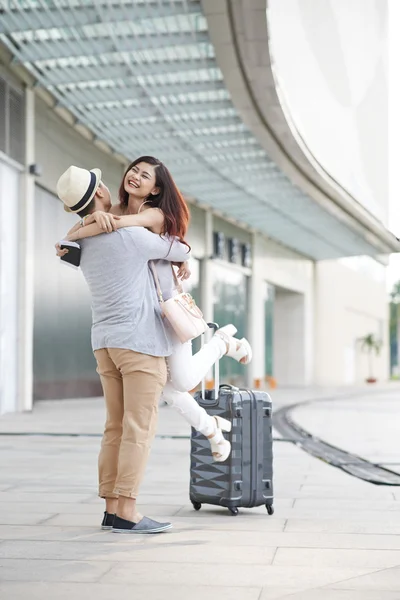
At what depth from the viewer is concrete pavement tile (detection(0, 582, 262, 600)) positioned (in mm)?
3221

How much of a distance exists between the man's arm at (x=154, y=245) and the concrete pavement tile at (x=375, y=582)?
1.70 meters

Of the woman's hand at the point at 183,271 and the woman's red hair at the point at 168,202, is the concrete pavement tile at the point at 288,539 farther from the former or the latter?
the woman's red hair at the point at 168,202

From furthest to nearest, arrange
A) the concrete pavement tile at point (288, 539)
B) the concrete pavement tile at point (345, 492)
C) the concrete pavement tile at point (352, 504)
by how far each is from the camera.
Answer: the concrete pavement tile at point (345, 492), the concrete pavement tile at point (352, 504), the concrete pavement tile at point (288, 539)

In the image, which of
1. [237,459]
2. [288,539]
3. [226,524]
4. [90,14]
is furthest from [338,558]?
[90,14]

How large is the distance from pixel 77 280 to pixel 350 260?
32210 mm

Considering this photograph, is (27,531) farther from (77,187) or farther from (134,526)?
(77,187)

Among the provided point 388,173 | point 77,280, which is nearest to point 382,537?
point 77,280

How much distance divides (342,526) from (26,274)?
39.8ft

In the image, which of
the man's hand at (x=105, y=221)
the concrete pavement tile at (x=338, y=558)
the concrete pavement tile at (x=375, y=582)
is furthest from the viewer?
the man's hand at (x=105, y=221)

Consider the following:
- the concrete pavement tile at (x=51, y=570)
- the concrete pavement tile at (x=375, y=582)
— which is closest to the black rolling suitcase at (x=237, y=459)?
the concrete pavement tile at (x=51, y=570)

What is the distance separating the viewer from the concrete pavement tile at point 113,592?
3221mm

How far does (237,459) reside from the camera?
16.8ft

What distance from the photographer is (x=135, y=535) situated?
4.44 m

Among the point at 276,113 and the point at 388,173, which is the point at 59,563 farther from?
the point at 388,173
